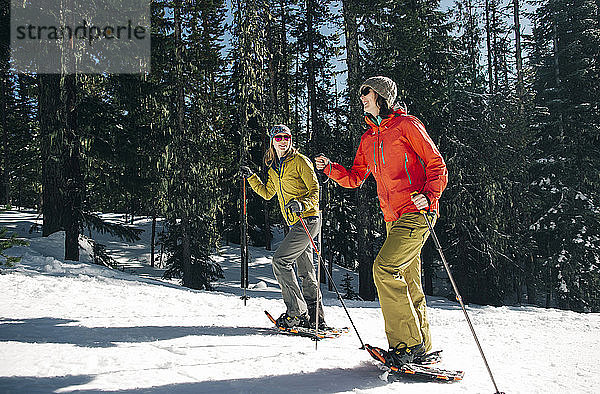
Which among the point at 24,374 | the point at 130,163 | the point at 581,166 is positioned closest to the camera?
the point at 24,374

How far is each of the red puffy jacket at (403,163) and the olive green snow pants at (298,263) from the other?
134 cm

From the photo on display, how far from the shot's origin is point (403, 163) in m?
3.55

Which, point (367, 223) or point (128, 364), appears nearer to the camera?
point (128, 364)

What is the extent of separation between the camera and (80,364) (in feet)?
10.2

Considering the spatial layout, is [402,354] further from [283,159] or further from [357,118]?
[357,118]

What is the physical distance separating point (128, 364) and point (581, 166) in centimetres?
2062

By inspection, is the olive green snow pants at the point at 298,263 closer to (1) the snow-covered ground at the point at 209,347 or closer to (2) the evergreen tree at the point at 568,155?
(1) the snow-covered ground at the point at 209,347

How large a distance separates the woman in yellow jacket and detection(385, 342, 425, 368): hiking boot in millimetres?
1661

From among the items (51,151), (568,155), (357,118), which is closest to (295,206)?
(357,118)

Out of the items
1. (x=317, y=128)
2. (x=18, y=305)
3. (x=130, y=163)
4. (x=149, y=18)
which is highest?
(x=149, y=18)

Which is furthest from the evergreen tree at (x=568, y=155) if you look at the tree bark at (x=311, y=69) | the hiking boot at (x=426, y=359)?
the hiking boot at (x=426, y=359)

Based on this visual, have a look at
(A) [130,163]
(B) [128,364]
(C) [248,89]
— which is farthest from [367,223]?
(B) [128,364]

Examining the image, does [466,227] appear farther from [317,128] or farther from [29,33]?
[29,33]

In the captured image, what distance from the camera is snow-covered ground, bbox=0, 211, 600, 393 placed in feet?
9.62
